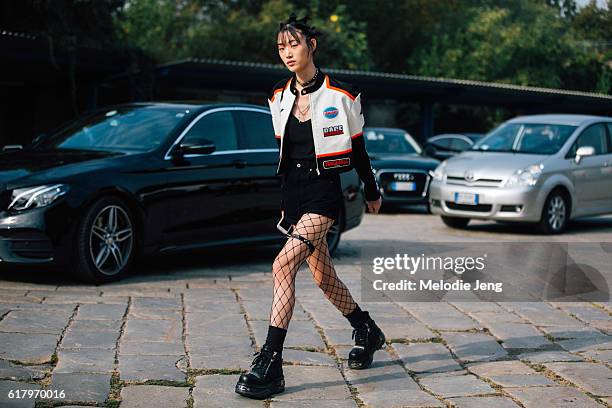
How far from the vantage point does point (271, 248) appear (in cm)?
1097

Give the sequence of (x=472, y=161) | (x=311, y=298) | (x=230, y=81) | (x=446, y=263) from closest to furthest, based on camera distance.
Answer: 1. (x=311, y=298)
2. (x=446, y=263)
3. (x=472, y=161)
4. (x=230, y=81)

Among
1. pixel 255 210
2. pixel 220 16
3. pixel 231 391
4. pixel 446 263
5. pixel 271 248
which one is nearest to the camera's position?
pixel 231 391

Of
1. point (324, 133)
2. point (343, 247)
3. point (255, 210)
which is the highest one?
point (324, 133)

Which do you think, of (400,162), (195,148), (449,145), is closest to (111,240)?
(195,148)

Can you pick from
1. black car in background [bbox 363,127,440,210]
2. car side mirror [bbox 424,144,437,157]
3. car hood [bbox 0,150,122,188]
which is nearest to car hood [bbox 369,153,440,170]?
black car in background [bbox 363,127,440,210]

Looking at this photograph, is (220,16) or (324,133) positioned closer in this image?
(324,133)

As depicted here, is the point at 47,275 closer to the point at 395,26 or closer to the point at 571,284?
the point at 571,284

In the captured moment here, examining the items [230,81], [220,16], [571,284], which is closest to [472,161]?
[571,284]

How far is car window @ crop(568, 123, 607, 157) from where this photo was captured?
1417 cm

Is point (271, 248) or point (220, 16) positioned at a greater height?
point (220, 16)

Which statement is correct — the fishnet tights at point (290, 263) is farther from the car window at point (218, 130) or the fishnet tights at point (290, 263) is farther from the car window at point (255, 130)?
the car window at point (255, 130)

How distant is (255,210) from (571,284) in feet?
9.72

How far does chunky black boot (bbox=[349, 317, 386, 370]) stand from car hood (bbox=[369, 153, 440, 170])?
457 inches

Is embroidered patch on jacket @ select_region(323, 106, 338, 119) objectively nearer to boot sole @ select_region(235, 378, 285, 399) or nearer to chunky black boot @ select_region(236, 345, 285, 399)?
chunky black boot @ select_region(236, 345, 285, 399)
